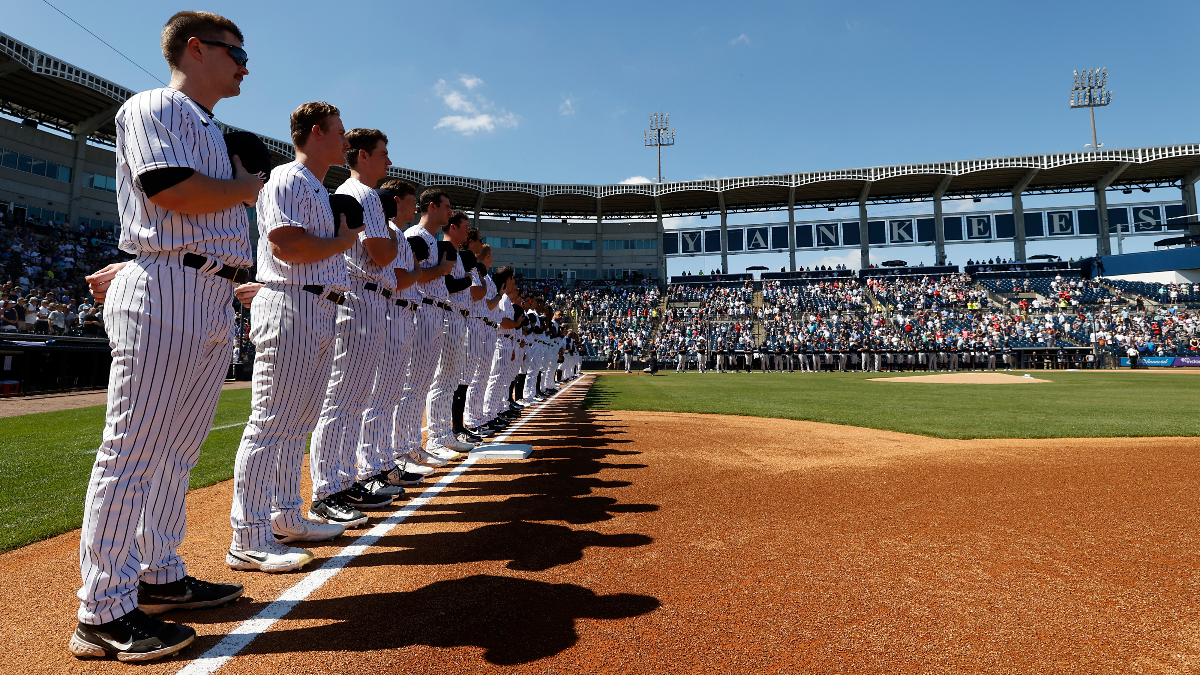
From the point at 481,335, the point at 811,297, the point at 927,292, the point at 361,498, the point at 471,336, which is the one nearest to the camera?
the point at 361,498

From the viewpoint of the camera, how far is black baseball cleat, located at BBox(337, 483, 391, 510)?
11.9 feet

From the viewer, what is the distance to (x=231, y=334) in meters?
2.26

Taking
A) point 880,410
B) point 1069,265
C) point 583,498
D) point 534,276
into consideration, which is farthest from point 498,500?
point 1069,265

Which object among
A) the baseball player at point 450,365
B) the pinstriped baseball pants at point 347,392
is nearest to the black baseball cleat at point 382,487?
the pinstriped baseball pants at point 347,392

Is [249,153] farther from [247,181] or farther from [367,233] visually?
[367,233]

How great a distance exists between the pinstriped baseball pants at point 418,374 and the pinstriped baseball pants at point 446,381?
56cm

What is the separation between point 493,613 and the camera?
208cm

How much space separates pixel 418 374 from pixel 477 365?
1.86 meters

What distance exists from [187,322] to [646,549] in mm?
2088

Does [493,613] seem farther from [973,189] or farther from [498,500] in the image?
[973,189]

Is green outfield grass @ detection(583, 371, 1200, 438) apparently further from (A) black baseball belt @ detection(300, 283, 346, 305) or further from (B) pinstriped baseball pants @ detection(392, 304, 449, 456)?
(A) black baseball belt @ detection(300, 283, 346, 305)

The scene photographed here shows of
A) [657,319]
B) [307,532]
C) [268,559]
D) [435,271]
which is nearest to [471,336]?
[435,271]

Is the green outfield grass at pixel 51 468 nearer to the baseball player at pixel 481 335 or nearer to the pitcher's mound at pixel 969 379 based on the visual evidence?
the baseball player at pixel 481 335

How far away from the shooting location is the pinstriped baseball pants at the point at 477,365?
6.43 metres
